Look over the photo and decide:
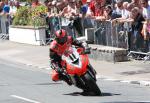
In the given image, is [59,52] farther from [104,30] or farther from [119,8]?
[104,30]

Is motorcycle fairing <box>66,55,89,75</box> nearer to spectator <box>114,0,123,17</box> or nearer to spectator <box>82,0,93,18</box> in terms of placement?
spectator <box>114,0,123,17</box>

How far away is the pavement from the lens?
1719 cm

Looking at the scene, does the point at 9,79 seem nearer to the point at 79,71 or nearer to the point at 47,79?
the point at 47,79

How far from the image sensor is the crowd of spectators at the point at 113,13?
19406 millimetres

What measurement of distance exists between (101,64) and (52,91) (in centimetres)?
561

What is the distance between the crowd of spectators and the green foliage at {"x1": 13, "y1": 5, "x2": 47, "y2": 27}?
50 cm

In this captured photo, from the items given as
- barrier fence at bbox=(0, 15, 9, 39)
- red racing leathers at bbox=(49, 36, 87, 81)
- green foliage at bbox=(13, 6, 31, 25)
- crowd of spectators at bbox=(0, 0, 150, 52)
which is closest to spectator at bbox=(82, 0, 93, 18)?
crowd of spectators at bbox=(0, 0, 150, 52)

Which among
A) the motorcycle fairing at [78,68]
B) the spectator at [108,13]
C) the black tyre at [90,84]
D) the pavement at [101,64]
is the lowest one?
the pavement at [101,64]

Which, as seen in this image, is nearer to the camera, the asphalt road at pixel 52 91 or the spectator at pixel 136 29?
the asphalt road at pixel 52 91

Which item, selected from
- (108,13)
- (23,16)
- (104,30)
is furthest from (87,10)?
(23,16)

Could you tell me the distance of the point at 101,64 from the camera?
67.3 ft

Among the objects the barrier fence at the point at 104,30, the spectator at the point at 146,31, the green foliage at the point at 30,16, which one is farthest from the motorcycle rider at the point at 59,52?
the green foliage at the point at 30,16

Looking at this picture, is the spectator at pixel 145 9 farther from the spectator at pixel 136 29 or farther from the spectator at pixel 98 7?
the spectator at pixel 98 7

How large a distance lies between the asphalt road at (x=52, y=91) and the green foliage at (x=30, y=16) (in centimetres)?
890
